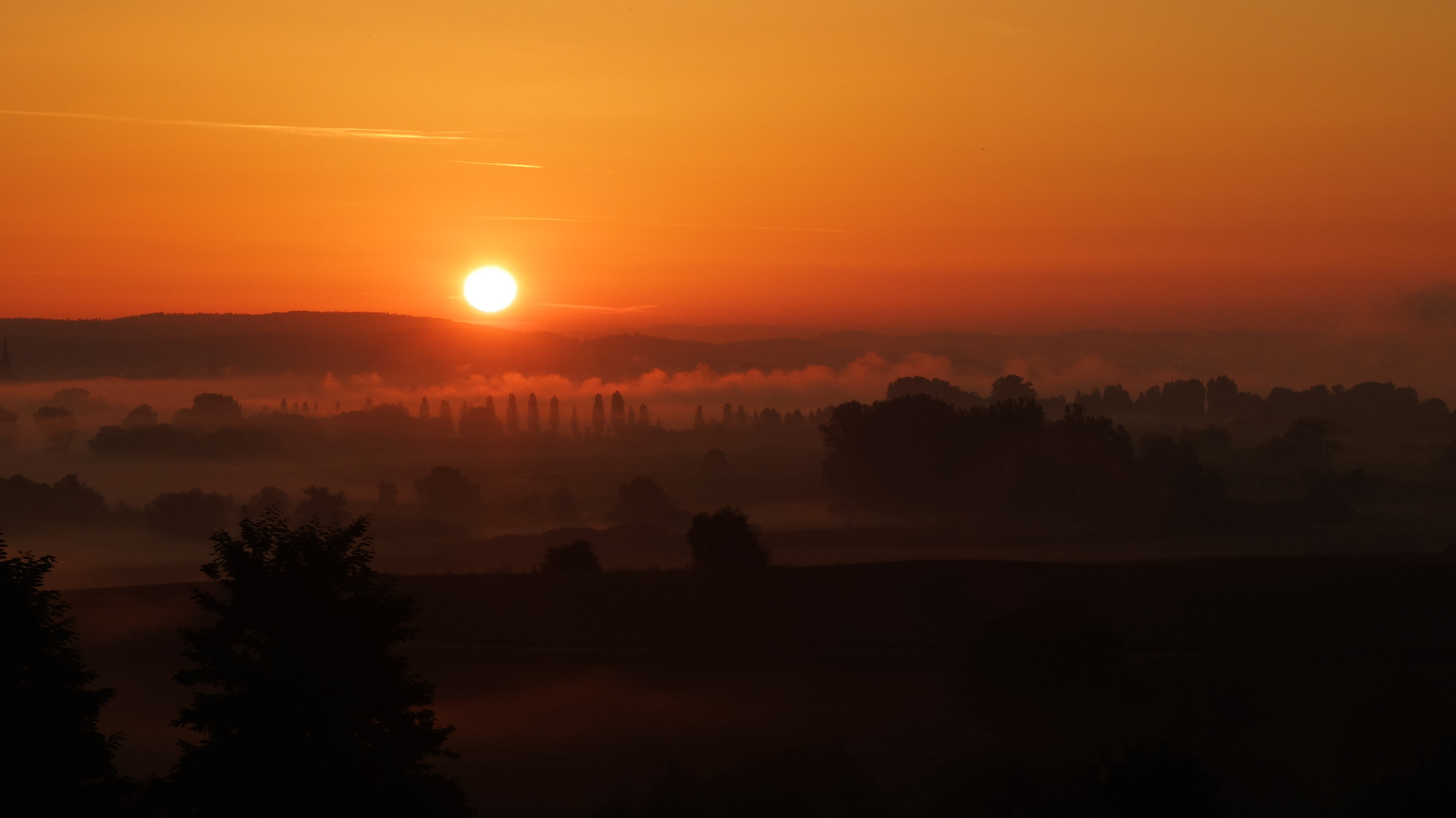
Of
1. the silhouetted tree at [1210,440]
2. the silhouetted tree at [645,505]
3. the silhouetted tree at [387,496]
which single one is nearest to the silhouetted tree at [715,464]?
the silhouetted tree at [645,505]

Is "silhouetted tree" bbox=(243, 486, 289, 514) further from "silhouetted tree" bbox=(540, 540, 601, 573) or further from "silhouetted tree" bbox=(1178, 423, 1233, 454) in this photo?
"silhouetted tree" bbox=(1178, 423, 1233, 454)

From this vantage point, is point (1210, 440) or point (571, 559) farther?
point (1210, 440)

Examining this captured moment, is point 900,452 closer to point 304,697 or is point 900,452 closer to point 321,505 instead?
point 321,505

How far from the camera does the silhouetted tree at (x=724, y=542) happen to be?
251 feet

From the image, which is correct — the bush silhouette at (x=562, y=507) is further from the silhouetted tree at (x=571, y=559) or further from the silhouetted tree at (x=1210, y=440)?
the silhouetted tree at (x=1210, y=440)

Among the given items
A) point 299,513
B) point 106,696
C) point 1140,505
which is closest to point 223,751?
point 106,696

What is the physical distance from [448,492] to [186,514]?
31.6 meters

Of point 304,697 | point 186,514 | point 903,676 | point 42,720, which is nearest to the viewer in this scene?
point 42,720

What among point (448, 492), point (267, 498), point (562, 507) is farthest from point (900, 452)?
point (267, 498)

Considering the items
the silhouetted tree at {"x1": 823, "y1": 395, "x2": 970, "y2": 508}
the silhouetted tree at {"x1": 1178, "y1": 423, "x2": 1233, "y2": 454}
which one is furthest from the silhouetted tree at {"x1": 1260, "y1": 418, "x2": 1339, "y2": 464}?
the silhouetted tree at {"x1": 823, "y1": 395, "x2": 970, "y2": 508}

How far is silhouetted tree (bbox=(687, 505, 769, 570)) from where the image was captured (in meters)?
76.4

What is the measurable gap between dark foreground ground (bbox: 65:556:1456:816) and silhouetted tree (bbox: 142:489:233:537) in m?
77.5

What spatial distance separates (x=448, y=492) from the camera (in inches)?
6191

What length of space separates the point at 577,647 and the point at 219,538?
3460cm
